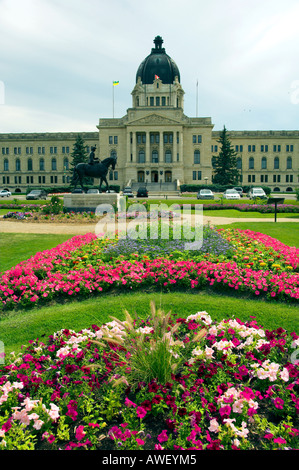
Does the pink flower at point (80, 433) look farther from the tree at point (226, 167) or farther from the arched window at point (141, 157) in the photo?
the arched window at point (141, 157)

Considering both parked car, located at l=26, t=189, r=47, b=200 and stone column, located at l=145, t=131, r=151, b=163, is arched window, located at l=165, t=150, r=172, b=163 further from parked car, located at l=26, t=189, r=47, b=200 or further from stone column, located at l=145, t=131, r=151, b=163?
parked car, located at l=26, t=189, r=47, b=200

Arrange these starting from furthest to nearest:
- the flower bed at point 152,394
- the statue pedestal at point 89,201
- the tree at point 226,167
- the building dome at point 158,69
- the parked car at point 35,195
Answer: the building dome at point 158,69 < the tree at point 226,167 < the parked car at point 35,195 < the statue pedestal at point 89,201 < the flower bed at point 152,394

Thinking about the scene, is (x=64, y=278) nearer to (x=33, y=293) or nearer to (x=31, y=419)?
(x=33, y=293)

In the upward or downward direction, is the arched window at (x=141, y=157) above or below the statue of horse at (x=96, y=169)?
above

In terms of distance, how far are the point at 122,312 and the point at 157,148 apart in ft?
265

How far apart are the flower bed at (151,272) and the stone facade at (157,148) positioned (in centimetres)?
6446

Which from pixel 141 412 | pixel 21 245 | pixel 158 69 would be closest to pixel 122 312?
pixel 141 412

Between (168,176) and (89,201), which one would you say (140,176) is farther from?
(89,201)

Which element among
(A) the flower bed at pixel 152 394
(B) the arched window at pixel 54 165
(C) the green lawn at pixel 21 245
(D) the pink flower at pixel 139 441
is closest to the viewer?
(D) the pink flower at pixel 139 441

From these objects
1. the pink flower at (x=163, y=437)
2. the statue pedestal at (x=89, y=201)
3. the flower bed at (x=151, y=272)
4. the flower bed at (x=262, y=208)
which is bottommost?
the pink flower at (x=163, y=437)

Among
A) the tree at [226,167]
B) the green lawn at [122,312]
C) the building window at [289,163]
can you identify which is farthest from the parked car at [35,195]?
the building window at [289,163]

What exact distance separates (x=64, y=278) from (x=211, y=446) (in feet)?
19.8

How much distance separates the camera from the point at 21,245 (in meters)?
13.7

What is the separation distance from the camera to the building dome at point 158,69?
92.6m
